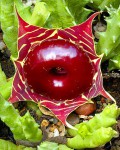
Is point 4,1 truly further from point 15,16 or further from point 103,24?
point 103,24

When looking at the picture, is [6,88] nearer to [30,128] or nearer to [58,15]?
[30,128]

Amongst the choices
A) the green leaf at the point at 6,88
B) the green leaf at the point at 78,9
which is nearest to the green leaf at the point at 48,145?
the green leaf at the point at 6,88

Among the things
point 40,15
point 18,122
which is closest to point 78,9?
point 40,15

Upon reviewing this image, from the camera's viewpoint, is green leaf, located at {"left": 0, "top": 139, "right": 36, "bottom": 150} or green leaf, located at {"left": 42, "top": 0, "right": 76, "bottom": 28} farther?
green leaf, located at {"left": 42, "top": 0, "right": 76, "bottom": 28}

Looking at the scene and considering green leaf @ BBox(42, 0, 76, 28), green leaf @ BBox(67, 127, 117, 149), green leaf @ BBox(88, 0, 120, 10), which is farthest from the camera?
green leaf @ BBox(88, 0, 120, 10)

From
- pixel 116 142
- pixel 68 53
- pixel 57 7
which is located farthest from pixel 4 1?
pixel 116 142

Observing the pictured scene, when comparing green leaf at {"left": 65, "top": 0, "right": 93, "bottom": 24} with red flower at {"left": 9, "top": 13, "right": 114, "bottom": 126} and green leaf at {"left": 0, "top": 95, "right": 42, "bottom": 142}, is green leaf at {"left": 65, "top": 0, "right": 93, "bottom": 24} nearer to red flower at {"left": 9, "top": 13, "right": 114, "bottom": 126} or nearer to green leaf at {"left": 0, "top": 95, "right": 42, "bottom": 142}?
red flower at {"left": 9, "top": 13, "right": 114, "bottom": 126}

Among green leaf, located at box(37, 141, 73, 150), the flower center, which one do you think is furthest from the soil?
the flower center

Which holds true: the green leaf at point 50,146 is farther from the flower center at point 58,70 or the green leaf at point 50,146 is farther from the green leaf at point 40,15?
the green leaf at point 40,15
